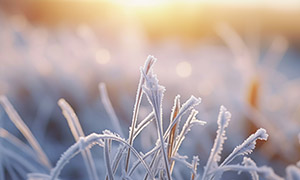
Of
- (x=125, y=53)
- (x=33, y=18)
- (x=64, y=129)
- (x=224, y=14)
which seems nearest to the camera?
(x=64, y=129)

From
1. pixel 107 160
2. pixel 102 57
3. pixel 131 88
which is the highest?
pixel 102 57

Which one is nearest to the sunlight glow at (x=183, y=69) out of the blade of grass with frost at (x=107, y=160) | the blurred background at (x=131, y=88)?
the blurred background at (x=131, y=88)

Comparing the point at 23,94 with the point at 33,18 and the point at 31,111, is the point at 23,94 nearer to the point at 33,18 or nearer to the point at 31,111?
the point at 31,111

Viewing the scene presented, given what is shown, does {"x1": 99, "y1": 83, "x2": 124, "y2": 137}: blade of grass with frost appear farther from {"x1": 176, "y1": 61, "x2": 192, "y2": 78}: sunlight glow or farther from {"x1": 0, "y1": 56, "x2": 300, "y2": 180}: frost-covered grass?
{"x1": 176, "y1": 61, "x2": 192, "y2": 78}: sunlight glow

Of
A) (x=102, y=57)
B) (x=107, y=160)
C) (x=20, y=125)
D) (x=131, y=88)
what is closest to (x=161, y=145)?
(x=107, y=160)

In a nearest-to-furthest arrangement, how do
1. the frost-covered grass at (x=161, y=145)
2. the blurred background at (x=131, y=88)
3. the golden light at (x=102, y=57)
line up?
the frost-covered grass at (x=161, y=145)
the blurred background at (x=131, y=88)
the golden light at (x=102, y=57)

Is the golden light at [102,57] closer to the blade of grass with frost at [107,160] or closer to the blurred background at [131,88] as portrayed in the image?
the blurred background at [131,88]

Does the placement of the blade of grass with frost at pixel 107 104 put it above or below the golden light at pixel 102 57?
below

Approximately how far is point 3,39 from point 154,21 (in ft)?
6.53

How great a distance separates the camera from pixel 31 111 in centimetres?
100

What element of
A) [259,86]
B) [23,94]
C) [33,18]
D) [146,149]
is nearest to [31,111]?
[23,94]

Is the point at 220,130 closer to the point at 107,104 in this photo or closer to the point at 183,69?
the point at 107,104

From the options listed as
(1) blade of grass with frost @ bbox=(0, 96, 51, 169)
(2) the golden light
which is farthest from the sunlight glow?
(1) blade of grass with frost @ bbox=(0, 96, 51, 169)

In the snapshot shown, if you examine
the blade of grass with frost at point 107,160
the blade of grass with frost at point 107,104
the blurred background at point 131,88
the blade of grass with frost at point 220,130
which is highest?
the blurred background at point 131,88
